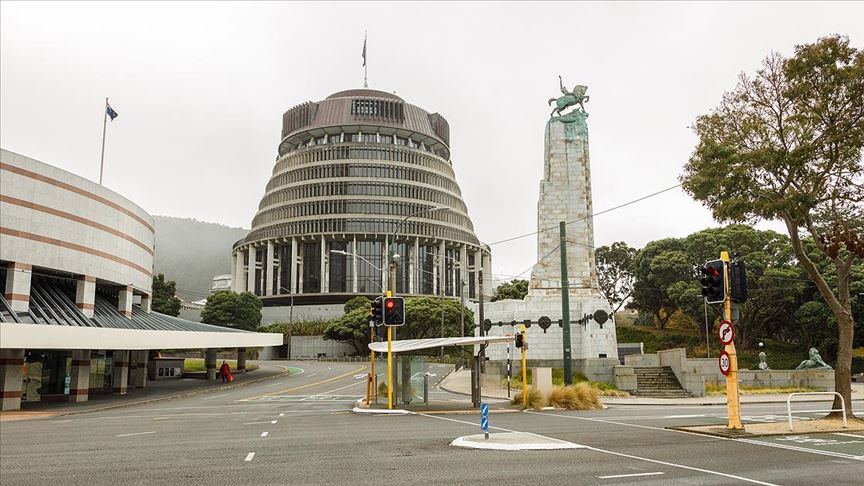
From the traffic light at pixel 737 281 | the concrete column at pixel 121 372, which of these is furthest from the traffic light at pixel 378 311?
the concrete column at pixel 121 372

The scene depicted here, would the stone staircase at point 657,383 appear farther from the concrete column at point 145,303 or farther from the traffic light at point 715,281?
the concrete column at point 145,303

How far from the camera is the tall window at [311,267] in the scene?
416ft

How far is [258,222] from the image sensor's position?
135250 millimetres

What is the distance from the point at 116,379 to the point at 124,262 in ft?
25.2

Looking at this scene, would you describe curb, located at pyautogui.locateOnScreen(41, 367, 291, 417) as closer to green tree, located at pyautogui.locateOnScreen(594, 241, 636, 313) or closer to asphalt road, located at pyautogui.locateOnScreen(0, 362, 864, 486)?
asphalt road, located at pyautogui.locateOnScreen(0, 362, 864, 486)

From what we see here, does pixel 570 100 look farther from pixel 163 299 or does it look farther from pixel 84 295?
pixel 163 299

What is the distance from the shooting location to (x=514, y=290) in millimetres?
107188

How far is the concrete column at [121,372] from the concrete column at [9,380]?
10228mm

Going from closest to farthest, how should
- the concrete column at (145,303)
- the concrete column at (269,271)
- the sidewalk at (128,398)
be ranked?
the sidewalk at (128,398), the concrete column at (145,303), the concrete column at (269,271)

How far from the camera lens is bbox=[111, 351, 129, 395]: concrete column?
4381cm

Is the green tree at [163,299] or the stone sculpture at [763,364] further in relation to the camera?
the green tree at [163,299]

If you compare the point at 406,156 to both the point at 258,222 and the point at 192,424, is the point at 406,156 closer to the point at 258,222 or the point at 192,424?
the point at 258,222

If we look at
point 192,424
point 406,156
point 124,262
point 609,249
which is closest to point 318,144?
point 406,156

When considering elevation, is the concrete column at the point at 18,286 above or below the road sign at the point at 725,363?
above
